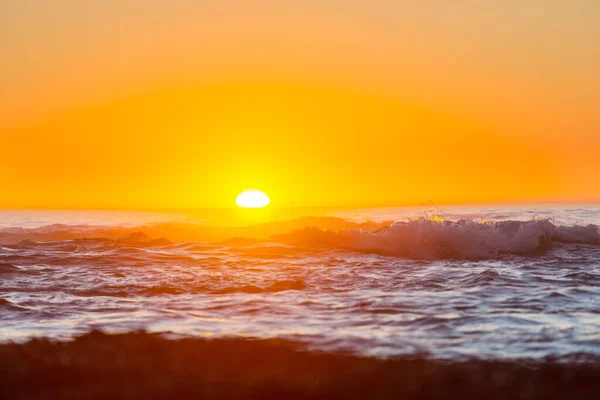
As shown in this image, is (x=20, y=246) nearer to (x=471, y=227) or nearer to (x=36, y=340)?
(x=36, y=340)

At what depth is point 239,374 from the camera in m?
6.58

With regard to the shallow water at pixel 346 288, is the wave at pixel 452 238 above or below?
above

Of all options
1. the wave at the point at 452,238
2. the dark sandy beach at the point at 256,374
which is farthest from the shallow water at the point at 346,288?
the dark sandy beach at the point at 256,374

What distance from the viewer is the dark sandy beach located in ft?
20.2

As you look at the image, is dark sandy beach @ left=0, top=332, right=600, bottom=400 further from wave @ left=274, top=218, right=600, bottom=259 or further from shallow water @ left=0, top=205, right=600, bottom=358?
wave @ left=274, top=218, right=600, bottom=259

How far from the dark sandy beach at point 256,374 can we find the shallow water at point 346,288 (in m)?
0.25

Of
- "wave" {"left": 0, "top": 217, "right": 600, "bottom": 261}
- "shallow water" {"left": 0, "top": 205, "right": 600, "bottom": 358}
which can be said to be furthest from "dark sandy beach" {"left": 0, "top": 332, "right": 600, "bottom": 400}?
"wave" {"left": 0, "top": 217, "right": 600, "bottom": 261}

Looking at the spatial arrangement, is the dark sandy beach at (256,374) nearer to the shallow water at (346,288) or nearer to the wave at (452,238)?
the shallow water at (346,288)

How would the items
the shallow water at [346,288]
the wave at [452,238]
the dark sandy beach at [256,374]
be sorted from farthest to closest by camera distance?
the wave at [452,238]
the shallow water at [346,288]
the dark sandy beach at [256,374]

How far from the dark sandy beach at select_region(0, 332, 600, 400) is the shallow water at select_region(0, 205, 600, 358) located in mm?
255

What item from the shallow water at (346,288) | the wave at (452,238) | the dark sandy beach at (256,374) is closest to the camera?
the dark sandy beach at (256,374)

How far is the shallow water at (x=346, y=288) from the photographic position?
7.36m

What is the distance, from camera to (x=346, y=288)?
35.6ft

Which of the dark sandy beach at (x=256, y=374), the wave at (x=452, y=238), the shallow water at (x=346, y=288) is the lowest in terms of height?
the dark sandy beach at (x=256, y=374)
